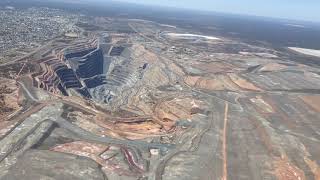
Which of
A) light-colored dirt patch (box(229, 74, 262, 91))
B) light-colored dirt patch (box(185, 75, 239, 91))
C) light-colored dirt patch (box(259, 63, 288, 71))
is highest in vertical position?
light-colored dirt patch (box(185, 75, 239, 91))

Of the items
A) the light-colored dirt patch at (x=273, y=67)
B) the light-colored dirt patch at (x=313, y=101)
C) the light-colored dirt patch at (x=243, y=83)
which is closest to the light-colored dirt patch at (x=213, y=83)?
the light-colored dirt patch at (x=243, y=83)

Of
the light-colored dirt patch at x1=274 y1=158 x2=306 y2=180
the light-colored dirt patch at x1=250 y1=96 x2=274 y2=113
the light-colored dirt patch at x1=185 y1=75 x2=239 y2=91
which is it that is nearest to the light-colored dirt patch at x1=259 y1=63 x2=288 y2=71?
the light-colored dirt patch at x1=185 y1=75 x2=239 y2=91

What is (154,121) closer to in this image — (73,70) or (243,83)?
A: (243,83)

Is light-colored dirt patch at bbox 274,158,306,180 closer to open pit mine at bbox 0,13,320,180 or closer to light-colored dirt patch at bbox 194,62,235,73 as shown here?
open pit mine at bbox 0,13,320,180

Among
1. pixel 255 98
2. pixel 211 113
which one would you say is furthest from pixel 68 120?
pixel 255 98

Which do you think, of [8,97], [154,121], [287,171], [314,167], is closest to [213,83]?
[154,121]

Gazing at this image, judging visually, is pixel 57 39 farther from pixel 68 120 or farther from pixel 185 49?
pixel 68 120
